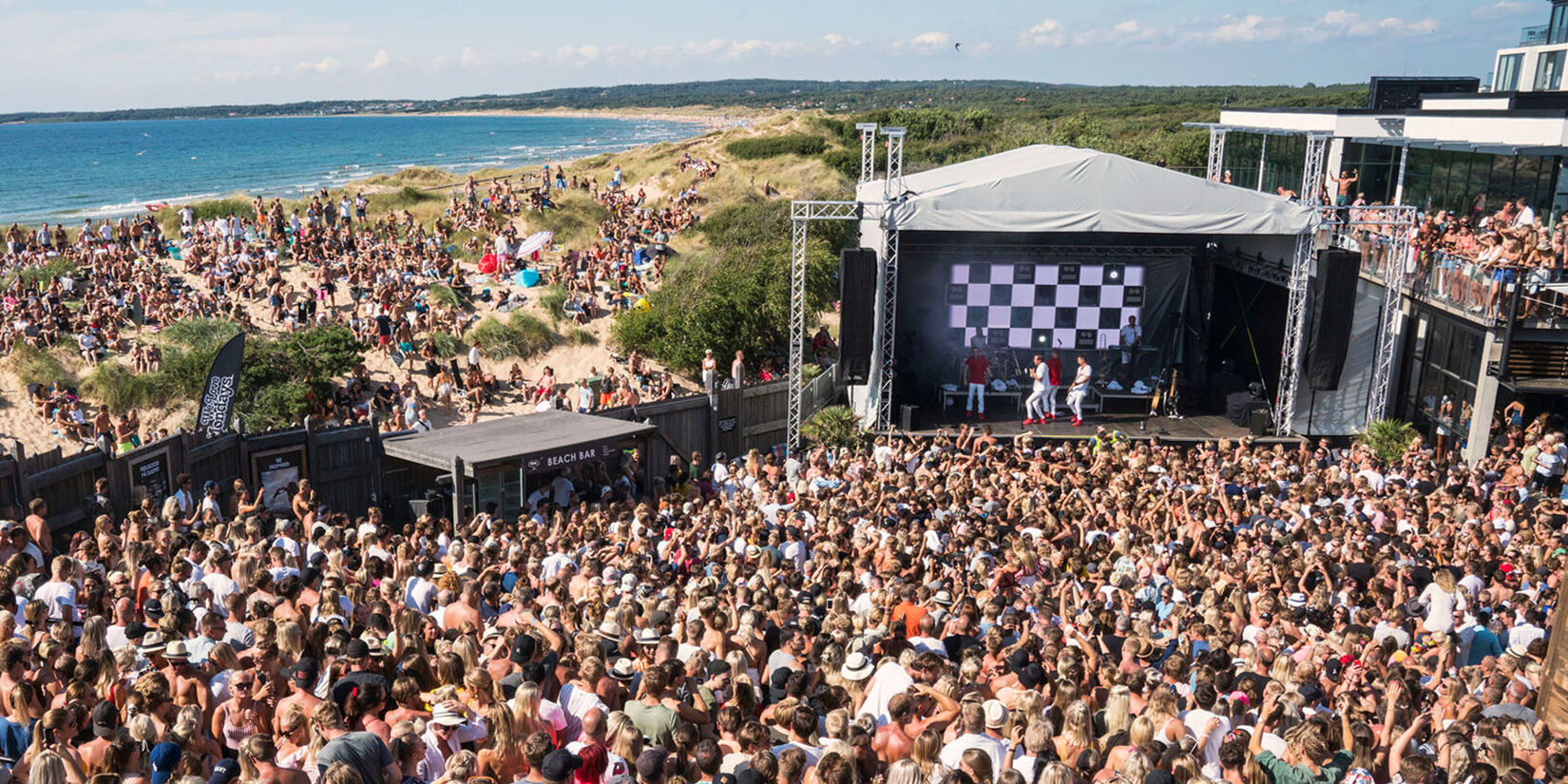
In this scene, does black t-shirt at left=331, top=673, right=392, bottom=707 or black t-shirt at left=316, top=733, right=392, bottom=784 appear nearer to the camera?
black t-shirt at left=316, top=733, right=392, bottom=784

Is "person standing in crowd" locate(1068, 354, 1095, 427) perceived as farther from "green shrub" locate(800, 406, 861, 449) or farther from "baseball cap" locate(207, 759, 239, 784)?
"baseball cap" locate(207, 759, 239, 784)

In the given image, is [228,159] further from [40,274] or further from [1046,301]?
[1046,301]

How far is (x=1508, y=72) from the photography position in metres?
47.2

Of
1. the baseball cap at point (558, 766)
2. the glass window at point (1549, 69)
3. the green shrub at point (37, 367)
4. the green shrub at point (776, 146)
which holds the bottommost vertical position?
the green shrub at point (37, 367)

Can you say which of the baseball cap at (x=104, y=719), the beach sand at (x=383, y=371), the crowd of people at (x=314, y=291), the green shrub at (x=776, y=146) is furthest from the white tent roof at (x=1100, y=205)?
the green shrub at (x=776, y=146)

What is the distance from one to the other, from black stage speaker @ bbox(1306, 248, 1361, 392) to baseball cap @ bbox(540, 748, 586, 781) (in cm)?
1475

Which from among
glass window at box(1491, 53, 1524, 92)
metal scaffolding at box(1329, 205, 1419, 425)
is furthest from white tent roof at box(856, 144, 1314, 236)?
glass window at box(1491, 53, 1524, 92)

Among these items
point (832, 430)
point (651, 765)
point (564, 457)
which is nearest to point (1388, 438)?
point (832, 430)

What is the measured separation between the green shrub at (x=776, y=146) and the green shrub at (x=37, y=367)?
3629 centimetres

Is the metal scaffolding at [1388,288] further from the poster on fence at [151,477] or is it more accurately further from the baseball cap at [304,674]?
the poster on fence at [151,477]

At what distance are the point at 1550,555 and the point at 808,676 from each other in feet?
22.2

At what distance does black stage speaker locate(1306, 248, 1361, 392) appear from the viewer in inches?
634

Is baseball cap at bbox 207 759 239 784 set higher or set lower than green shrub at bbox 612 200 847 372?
higher

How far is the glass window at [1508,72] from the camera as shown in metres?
46.0
